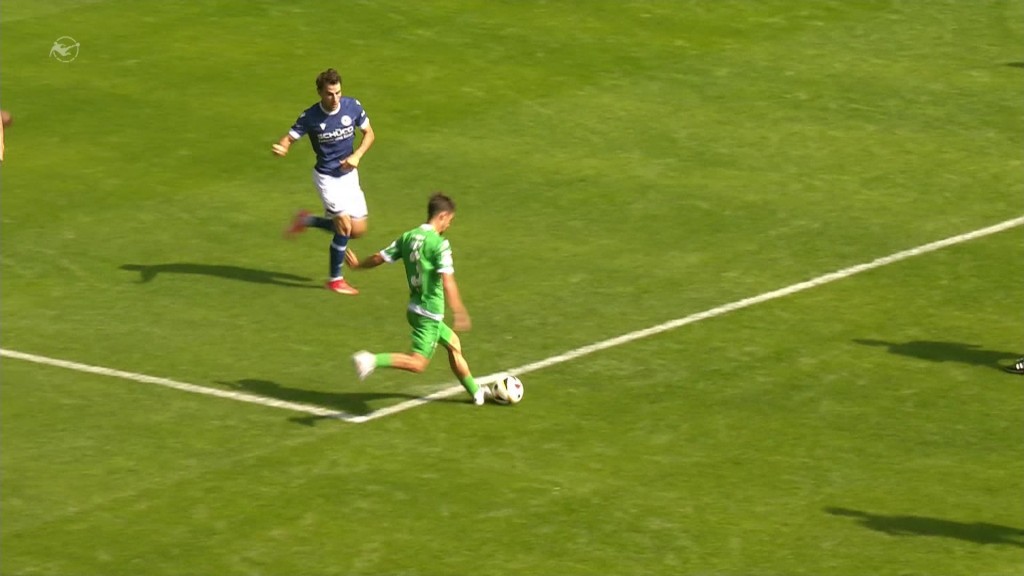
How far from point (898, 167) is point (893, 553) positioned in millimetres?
11403

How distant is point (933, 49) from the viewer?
29.7 metres

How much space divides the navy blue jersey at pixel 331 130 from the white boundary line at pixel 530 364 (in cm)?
379

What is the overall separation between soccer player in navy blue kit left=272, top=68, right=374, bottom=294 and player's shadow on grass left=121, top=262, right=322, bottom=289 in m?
0.54

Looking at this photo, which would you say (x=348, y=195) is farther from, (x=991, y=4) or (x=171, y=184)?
(x=991, y=4)

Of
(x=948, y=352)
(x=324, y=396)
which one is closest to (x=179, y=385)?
(x=324, y=396)

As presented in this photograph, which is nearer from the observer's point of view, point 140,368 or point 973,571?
point 973,571

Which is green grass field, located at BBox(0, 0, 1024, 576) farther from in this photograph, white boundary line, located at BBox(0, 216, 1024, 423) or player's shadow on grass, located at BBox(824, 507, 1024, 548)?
white boundary line, located at BBox(0, 216, 1024, 423)

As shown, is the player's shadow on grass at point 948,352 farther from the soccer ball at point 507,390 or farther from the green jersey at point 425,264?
the green jersey at point 425,264

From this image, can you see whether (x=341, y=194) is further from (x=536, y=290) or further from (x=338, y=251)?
(x=536, y=290)

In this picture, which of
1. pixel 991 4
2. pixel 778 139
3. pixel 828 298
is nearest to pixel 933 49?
pixel 991 4

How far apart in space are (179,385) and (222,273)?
12.1 feet

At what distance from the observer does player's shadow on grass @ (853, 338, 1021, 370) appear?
18.6 meters

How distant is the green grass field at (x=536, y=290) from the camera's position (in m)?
14.9

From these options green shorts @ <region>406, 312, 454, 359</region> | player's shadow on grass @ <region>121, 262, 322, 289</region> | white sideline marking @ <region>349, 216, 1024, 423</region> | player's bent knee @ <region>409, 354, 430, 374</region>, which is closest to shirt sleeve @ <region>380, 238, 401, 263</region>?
green shorts @ <region>406, 312, 454, 359</region>
